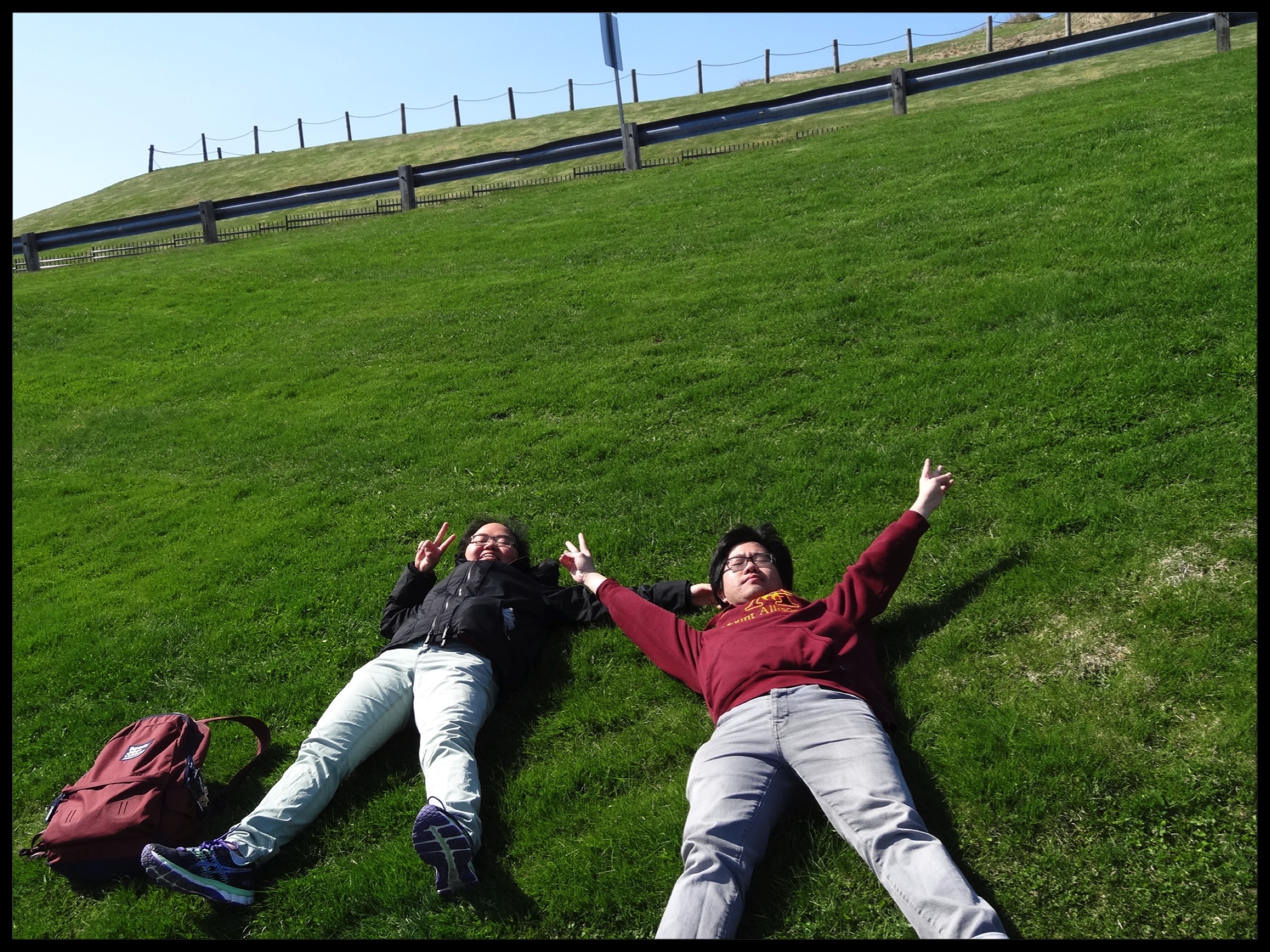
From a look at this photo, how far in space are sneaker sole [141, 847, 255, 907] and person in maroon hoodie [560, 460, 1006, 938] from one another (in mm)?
2028

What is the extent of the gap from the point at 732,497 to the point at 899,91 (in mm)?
13813

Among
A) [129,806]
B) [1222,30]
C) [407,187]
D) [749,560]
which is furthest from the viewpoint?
[407,187]

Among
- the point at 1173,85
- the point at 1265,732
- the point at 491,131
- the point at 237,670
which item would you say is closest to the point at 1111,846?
the point at 1265,732

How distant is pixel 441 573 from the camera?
657 cm

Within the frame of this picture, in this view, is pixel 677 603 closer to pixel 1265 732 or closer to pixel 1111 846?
pixel 1111 846

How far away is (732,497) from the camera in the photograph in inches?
267

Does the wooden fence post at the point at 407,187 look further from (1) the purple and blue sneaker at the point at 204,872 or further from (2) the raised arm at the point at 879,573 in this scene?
(1) the purple and blue sneaker at the point at 204,872

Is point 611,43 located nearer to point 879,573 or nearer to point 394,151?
point 879,573

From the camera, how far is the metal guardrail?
15.3 meters

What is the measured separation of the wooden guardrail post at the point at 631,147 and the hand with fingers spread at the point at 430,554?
13.6m

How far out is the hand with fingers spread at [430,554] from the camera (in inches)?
239

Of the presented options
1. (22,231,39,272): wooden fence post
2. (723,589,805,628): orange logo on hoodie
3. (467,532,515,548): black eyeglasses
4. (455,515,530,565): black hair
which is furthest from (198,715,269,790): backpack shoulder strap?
(22,231,39,272): wooden fence post

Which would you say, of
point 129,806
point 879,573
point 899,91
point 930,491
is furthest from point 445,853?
point 899,91

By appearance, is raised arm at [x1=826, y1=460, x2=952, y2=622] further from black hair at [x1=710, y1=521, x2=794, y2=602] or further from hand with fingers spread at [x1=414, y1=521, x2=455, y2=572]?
hand with fingers spread at [x1=414, y1=521, x2=455, y2=572]
